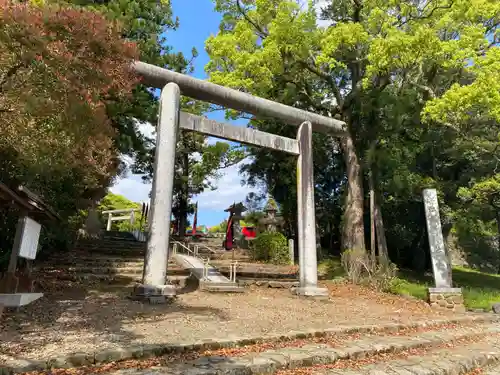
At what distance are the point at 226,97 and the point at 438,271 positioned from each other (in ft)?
24.9

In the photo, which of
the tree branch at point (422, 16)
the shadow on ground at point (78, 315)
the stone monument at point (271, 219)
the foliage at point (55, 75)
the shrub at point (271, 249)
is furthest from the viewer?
the stone monument at point (271, 219)

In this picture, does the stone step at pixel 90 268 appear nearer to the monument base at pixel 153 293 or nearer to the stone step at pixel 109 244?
the monument base at pixel 153 293

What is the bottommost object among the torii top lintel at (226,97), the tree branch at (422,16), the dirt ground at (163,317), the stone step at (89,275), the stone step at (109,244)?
the dirt ground at (163,317)

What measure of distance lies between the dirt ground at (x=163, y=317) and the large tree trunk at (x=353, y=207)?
3236 mm

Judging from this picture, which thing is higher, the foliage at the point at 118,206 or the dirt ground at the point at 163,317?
the foliage at the point at 118,206

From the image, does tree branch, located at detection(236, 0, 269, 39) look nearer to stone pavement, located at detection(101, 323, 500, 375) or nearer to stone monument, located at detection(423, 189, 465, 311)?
stone monument, located at detection(423, 189, 465, 311)

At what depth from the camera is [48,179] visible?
8.73m

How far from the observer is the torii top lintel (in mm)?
9172

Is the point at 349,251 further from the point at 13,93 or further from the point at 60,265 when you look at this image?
the point at 13,93

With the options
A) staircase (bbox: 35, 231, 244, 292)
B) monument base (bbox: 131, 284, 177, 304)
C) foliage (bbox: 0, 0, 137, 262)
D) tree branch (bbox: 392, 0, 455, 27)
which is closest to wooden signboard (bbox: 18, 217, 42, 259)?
foliage (bbox: 0, 0, 137, 262)

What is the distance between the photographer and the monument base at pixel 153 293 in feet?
25.2

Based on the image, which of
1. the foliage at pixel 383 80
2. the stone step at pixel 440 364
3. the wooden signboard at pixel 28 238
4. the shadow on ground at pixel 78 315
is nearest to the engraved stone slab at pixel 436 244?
the foliage at pixel 383 80

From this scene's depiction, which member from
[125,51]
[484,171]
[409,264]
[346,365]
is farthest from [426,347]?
[409,264]

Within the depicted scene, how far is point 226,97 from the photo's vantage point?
10102mm
